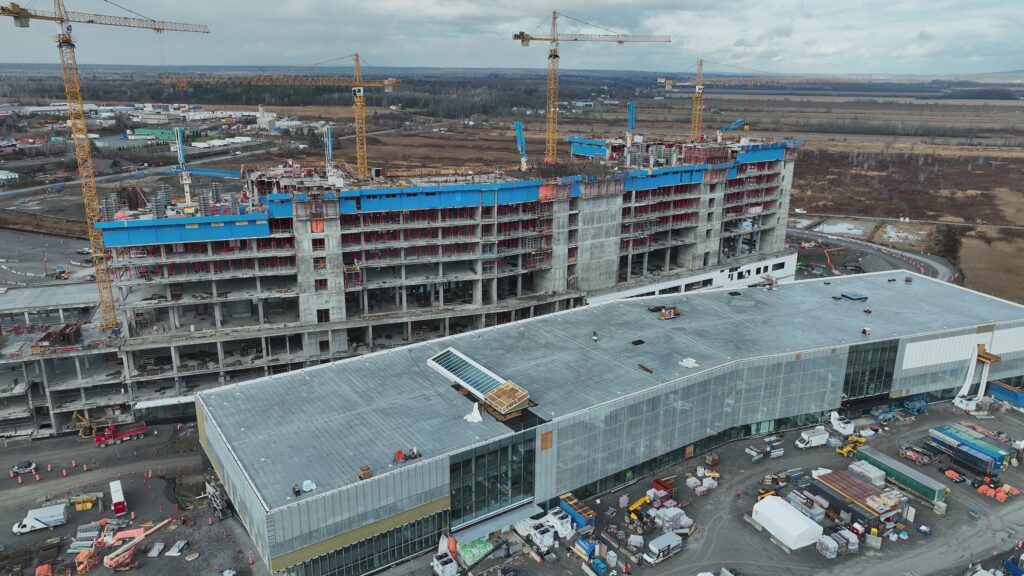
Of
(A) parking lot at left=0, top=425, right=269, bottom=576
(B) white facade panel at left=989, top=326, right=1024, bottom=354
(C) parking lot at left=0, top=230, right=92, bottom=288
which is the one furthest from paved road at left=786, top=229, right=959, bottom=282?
(C) parking lot at left=0, top=230, right=92, bottom=288

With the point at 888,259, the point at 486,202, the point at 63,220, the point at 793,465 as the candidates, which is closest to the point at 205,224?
the point at 486,202

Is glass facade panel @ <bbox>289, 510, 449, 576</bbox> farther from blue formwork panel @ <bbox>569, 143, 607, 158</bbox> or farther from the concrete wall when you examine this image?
blue formwork panel @ <bbox>569, 143, 607, 158</bbox>

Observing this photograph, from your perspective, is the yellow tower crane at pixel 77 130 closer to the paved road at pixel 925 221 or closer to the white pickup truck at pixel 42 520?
the white pickup truck at pixel 42 520

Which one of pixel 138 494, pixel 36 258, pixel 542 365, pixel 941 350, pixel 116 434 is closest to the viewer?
pixel 138 494

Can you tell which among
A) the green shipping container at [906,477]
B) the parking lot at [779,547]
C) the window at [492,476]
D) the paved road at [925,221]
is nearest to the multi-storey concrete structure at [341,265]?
the window at [492,476]

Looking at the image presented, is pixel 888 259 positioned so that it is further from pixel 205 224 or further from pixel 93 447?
pixel 93 447

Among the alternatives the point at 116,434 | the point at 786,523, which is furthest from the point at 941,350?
the point at 116,434

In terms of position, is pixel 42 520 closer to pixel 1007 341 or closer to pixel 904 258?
pixel 1007 341
